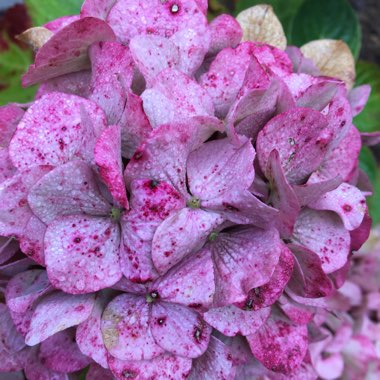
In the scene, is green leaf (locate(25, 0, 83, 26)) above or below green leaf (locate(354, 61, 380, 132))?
above

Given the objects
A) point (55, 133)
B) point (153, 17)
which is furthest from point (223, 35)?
point (55, 133)

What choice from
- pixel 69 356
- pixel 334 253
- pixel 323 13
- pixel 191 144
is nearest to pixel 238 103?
pixel 191 144

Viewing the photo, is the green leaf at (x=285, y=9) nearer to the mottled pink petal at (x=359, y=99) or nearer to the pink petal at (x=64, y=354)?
the mottled pink petal at (x=359, y=99)

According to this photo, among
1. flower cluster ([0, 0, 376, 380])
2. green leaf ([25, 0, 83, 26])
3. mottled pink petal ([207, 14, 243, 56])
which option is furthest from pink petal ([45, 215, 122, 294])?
green leaf ([25, 0, 83, 26])

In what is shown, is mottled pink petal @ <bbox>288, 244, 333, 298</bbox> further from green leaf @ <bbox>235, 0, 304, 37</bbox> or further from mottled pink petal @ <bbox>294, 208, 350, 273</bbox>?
green leaf @ <bbox>235, 0, 304, 37</bbox>

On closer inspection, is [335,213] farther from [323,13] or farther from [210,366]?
[323,13]
